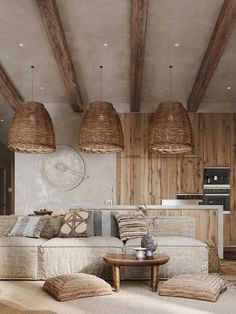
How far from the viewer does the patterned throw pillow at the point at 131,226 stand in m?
5.48

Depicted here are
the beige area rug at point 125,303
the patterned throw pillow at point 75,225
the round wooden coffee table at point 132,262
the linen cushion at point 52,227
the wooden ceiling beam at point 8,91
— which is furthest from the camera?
the wooden ceiling beam at point 8,91

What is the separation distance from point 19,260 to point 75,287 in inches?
45.9

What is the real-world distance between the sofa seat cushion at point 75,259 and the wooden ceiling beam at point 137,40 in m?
2.45

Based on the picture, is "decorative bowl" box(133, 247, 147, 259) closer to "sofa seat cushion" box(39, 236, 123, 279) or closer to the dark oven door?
"sofa seat cushion" box(39, 236, 123, 279)

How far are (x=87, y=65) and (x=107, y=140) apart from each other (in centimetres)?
135

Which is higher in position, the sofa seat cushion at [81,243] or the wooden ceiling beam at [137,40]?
the wooden ceiling beam at [137,40]

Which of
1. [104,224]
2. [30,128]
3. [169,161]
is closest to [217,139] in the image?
[169,161]

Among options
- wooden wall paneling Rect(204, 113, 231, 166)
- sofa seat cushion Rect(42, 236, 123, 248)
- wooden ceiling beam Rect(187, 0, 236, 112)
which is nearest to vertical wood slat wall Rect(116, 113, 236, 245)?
wooden wall paneling Rect(204, 113, 231, 166)

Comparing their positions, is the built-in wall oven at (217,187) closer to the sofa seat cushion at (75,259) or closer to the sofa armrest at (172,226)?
the sofa armrest at (172,226)

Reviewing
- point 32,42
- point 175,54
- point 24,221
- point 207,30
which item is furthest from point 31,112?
point 207,30

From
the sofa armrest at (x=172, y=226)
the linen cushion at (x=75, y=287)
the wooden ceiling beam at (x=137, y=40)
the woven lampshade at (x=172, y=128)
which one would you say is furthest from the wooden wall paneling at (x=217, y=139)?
the linen cushion at (x=75, y=287)

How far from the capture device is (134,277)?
5.09 meters

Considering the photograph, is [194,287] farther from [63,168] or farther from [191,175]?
[63,168]

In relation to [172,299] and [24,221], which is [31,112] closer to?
[24,221]
